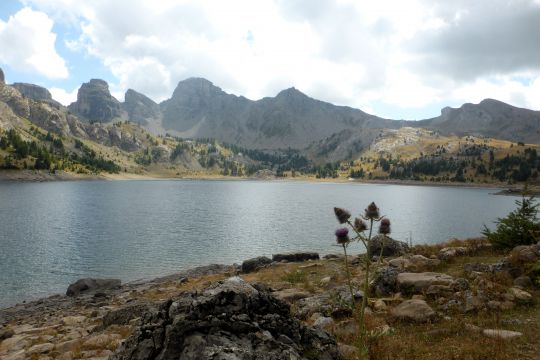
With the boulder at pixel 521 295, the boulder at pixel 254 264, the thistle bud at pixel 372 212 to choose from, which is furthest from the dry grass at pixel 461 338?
Result: the boulder at pixel 254 264

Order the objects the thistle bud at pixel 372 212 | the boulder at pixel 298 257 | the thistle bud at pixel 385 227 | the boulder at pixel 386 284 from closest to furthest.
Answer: the thistle bud at pixel 372 212 → the thistle bud at pixel 385 227 → the boulder at pixel 386 284 → the boulder at pixel 298 257

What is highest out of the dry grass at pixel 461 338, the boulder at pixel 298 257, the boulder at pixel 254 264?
the dry grass at pixel 461 338

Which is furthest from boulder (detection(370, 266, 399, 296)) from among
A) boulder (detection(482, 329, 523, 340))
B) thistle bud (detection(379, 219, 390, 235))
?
thistle bud (detection(379, 219, 390, 235))

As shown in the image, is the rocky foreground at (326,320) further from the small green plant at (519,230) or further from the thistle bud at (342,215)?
the thistle bud at (342,215)

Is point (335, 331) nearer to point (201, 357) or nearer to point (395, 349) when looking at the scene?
point (395, 349)

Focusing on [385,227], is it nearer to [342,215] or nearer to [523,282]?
[342,215]

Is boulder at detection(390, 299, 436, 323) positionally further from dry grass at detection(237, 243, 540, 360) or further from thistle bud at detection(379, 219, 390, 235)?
thistle bud at detection(379, 219, 390, 235)

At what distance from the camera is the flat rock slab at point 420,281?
15.8m

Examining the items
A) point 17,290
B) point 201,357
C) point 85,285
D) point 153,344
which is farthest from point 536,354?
point 17,290

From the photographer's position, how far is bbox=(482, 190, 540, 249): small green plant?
22.2m

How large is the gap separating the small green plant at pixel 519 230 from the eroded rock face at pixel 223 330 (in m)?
20.2

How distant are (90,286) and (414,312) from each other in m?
34.9

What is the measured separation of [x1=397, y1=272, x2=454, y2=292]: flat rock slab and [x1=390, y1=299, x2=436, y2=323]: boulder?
249 centimetres

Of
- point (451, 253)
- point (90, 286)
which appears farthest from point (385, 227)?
point (90, 286)
